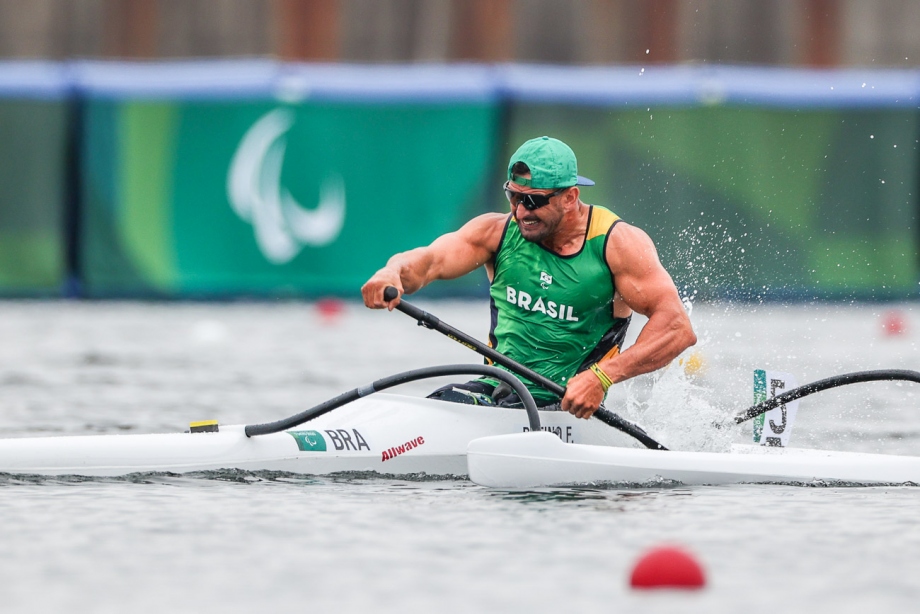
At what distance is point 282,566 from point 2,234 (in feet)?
36.7

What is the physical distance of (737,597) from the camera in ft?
15.1

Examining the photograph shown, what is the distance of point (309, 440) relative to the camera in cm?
688

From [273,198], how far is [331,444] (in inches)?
347

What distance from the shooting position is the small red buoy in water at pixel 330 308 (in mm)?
14922

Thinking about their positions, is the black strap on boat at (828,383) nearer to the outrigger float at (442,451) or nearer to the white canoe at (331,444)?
the outrigger float at (442,451)

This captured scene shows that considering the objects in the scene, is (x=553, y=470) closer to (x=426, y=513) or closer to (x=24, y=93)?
(x=426, y=513)

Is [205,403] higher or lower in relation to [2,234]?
lower

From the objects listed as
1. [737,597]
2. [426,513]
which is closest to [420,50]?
[426,513]

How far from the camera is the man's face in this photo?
275 inches

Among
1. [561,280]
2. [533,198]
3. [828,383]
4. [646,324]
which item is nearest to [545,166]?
[533,198]

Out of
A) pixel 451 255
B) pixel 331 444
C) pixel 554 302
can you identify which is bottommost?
pixel 331 444

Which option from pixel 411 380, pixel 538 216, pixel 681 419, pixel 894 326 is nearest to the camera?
pixel 411 380

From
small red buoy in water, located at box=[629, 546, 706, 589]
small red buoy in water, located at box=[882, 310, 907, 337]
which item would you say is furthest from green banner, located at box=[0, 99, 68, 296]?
small red buoy in water, located at box=[629, 546, 706, 589]

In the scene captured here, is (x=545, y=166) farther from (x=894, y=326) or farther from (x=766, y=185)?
(x=766, y=185)
